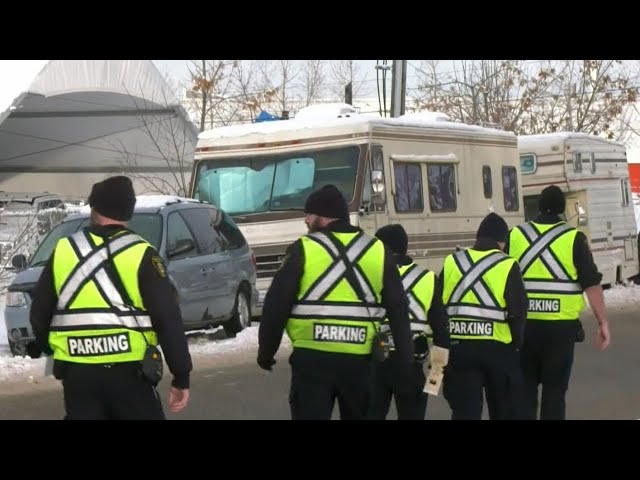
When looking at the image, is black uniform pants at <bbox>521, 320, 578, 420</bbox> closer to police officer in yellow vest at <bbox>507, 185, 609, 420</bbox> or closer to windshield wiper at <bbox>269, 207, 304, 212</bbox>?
police officer in yellow vest at <bbox>507, 185, 609, 420</bbox>

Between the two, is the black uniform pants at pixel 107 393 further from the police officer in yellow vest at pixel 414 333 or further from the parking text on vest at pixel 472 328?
the parking text on vest at pixel 472 328

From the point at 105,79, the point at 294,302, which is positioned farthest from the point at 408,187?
the point at 105,79

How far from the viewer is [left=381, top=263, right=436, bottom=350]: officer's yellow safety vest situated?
8422 mm

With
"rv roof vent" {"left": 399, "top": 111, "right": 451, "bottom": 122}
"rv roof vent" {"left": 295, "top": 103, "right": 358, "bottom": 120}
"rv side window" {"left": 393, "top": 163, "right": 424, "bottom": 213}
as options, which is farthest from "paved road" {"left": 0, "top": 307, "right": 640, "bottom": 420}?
"rv roof vent" {"left": 399, "top": 111, "right": 451, "bottom": 122}

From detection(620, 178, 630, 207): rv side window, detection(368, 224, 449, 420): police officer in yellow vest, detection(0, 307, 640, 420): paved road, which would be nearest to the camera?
detection(368, 224, 449, 420): police officer in yellow vest

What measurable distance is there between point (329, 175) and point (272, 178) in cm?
89

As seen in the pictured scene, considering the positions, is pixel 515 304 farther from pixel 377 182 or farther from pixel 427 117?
pixel 427 117

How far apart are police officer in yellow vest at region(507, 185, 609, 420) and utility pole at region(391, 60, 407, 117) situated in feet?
70.6

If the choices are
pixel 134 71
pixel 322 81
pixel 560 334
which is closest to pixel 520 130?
pixel 322 81

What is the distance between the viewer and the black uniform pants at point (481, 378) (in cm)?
819

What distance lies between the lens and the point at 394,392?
836cm

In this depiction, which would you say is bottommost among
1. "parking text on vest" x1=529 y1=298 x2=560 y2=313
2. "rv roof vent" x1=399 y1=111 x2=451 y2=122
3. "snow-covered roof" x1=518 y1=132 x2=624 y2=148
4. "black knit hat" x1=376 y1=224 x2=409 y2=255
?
"parking text on vest" x1=529 y1=298 x2=560 y2=313
